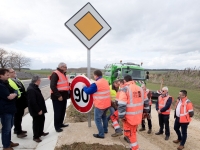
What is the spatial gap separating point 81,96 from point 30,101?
127cm

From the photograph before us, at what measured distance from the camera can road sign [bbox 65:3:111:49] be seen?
4.19m

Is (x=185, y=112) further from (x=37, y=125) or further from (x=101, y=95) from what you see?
(x=37, y=125)

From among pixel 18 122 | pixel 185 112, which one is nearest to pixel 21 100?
pixel 18 122

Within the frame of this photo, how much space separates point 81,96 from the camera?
4410 mm

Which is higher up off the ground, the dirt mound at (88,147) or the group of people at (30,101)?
the group of people at (30,101)

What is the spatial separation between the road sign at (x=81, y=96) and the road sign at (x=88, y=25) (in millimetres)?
827

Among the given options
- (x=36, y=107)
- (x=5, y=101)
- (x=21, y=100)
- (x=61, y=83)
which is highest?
→ (x=61, y=83)

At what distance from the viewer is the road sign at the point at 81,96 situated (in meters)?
4.30

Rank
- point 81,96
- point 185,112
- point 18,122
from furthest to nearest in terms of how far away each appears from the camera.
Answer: point 185,112 → point 18,122 → point 81,96

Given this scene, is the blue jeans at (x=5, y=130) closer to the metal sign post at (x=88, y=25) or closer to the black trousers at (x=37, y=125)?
the black trousers at (x=37, y=125)

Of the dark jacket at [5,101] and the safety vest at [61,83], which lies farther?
the safety vest at [61,83]

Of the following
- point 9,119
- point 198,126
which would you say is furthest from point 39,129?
point 198,126

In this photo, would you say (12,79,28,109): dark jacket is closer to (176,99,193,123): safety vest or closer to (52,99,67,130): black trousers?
(52,99,67,130): black trousers

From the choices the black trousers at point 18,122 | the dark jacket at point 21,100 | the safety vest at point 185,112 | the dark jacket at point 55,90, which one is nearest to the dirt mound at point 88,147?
the dark jacket at point 55,90
